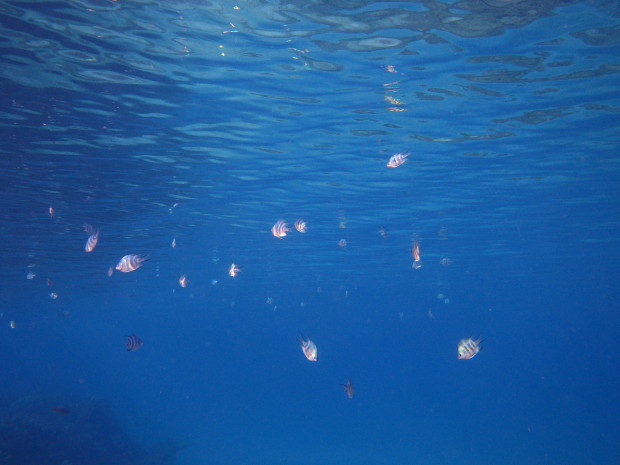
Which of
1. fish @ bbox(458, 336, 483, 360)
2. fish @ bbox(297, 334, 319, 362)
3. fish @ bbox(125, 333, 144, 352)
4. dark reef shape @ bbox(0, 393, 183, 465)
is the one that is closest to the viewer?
fish @ bbox(297, 334, 319, 362)

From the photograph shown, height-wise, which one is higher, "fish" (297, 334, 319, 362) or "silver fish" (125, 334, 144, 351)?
"fish" (297, 334, 319, 362)

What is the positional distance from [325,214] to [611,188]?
15.3 metres

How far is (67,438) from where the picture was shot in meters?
22.4

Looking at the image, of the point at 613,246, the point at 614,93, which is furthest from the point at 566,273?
the point at 614,93

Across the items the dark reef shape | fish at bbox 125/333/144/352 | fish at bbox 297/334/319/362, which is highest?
fish at bbox 297/334/319/362

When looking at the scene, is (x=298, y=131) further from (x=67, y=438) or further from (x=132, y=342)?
(x=67, y=438)

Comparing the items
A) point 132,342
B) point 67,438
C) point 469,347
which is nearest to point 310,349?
point 469,347

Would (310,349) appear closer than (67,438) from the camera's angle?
Yes

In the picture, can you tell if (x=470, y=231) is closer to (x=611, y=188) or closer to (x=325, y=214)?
(x=611, y=188)

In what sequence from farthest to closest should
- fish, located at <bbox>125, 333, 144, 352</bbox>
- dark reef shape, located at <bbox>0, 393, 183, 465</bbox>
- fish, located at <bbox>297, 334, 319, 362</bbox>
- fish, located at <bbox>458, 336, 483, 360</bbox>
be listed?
dark reef shape, located at <bbox>0, 393, 183, 465</bbox> < fish, located at <bbox>125, 333, 144, 352</bbox> < fish, located at <bbox>458, 336, 483, 360</bbox> < fish, located at <bbox>297, 334, 319, 362</bbox>

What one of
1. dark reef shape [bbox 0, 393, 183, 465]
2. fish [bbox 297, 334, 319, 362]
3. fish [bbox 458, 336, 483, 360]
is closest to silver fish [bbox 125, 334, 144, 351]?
fish [bbox 297, 334, 319, 362]

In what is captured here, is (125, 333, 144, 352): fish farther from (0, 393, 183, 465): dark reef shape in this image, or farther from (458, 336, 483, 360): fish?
(0, 393, 183, 465): dark reef shape

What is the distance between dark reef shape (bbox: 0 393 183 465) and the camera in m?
20.1

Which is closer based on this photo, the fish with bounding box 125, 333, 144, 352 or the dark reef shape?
the fish with bounding box 125, 333, 144, 352
